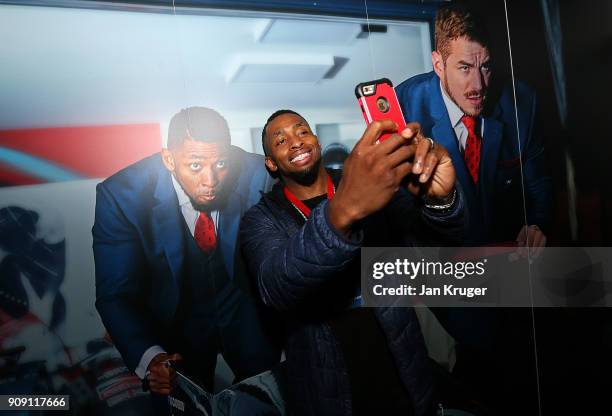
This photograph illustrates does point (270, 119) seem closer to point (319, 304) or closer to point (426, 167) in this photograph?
point (319, 304)

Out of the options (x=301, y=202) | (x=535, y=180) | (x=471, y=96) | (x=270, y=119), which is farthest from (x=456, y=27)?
(x=301, y=202)

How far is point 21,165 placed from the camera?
61.6 inches

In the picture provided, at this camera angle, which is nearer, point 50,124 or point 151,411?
point 50,124

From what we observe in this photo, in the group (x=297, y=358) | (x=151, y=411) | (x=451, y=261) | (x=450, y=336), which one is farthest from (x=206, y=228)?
(x=450, y=336)

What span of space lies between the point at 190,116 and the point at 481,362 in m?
1.50

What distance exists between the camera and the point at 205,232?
165 centimetres

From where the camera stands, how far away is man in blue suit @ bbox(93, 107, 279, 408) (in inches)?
63.7

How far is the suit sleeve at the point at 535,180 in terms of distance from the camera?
161 centimetres

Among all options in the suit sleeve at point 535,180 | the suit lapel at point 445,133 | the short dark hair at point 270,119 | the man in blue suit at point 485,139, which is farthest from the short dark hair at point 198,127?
the suit sleeve at point 535,180

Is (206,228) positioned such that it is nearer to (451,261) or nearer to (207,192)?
(207,192)

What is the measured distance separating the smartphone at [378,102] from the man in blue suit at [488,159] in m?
0.64

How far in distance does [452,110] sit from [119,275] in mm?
1443

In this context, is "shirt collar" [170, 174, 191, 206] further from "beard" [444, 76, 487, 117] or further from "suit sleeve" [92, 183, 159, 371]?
"beard" [444, 76, 487, 117]

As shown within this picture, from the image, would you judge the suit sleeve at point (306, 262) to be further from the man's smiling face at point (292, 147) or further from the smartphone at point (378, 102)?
the man's smiling face at point (292, 147)
